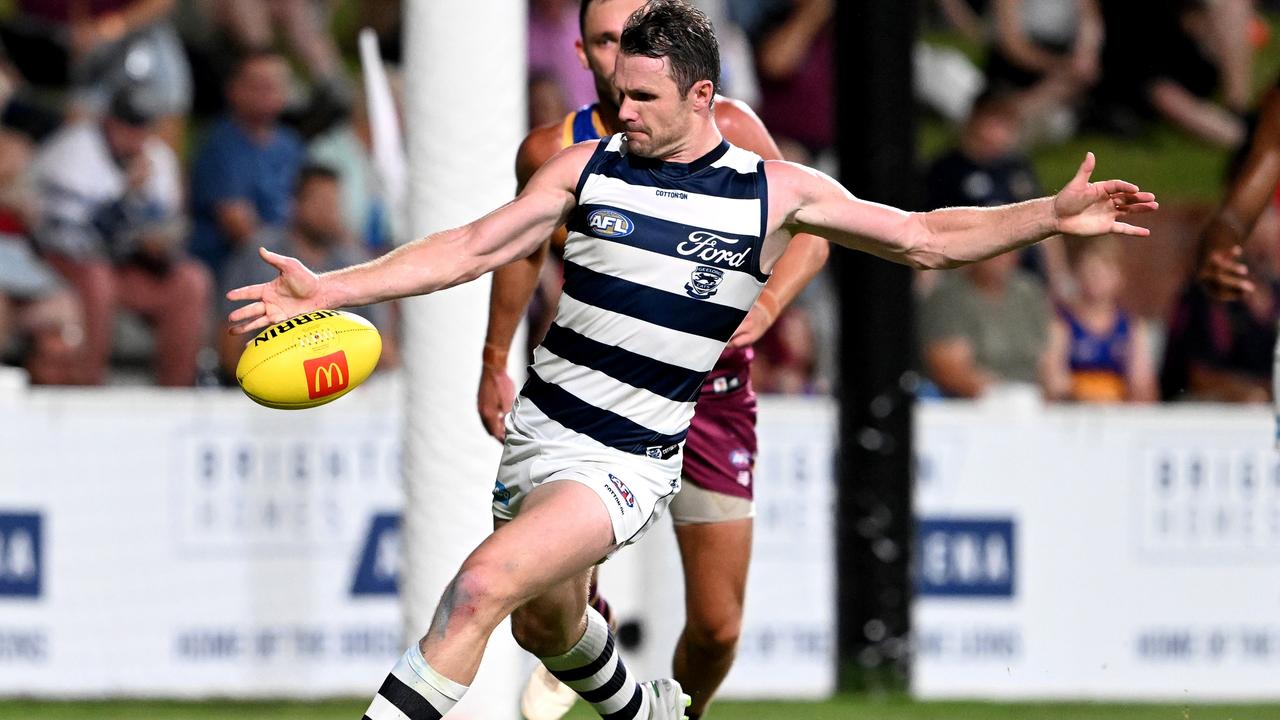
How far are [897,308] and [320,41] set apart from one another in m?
4.27

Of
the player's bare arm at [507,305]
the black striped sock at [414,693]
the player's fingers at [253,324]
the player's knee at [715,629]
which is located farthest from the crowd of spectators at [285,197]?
the black striped sock at [414,693]

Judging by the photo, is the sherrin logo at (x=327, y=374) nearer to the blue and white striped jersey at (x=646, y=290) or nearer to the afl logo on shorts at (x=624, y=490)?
the blue and white striped jersey at (x=646, y=290)

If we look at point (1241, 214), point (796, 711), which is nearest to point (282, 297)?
point (1241, 214)

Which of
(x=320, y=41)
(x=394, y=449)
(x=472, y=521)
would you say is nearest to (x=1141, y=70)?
(x=320, y=41)

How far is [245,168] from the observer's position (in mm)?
10461

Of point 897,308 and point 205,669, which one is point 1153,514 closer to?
point 897,308

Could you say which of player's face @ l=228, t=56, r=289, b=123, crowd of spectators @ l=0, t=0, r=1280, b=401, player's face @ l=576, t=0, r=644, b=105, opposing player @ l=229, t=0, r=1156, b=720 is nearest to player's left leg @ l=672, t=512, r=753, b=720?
opposing player @ l=229, t=0, r=1156, b=720

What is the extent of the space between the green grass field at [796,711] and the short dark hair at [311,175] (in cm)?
305

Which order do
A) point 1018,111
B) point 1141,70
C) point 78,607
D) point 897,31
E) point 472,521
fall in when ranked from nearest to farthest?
1. point 472,521
2. point 78,607
3. point 897,31
4. point 1018,111
5. point 1141,70

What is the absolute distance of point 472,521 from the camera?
23.9 feet

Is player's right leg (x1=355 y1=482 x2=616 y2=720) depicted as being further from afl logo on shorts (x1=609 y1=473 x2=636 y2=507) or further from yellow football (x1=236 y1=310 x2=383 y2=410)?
yellow football (x1=236 y1=310 x2=383 y2=410)

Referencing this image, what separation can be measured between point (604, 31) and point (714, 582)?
1.86 meters

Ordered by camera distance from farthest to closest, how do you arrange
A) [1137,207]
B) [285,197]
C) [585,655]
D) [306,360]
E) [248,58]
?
1. [248,58]
2. [285,197]
3. [585,655]
4. [1137,207]
5. [306,360]

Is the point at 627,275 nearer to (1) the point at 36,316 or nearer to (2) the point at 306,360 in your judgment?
(2) the point at 306,360
